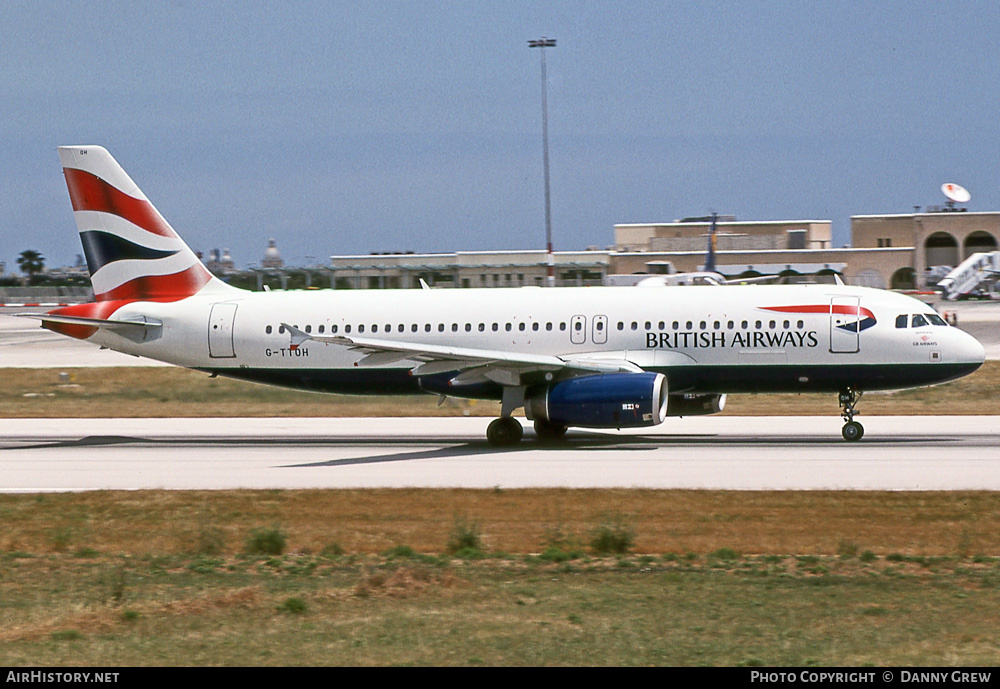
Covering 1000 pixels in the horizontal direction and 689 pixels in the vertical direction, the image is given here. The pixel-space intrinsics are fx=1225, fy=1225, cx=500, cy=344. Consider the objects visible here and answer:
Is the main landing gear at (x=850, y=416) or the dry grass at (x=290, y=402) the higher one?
the main landing gear at (x=850, y=416)

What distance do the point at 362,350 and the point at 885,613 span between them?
1778cm

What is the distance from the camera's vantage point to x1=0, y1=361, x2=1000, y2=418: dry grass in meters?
38.4

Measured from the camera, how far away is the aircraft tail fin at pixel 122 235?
32812 millimetres

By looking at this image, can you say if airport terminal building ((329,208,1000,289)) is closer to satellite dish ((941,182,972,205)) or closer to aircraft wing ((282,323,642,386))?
satellite dish ((941,182,972,205))

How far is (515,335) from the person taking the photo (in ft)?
100

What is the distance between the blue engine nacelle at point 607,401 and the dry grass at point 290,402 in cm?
1012

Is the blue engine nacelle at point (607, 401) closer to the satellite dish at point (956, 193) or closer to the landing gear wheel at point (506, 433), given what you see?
the landing gear wheel at point (506, 433)

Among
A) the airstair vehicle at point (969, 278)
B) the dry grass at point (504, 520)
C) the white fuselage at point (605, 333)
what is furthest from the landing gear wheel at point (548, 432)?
the airstair vehicle at point (969, 278)

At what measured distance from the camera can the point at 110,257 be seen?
108ft

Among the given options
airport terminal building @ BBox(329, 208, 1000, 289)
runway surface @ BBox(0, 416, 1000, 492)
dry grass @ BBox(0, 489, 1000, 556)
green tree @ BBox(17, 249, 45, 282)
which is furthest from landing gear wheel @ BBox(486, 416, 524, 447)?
green tree @ BBox(17, 249, 45, 282)

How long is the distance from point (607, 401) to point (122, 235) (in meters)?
14.4

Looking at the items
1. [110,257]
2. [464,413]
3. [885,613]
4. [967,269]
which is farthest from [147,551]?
[967,269]

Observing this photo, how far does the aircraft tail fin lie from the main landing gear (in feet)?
56.0

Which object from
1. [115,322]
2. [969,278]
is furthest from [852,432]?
[969,278]
